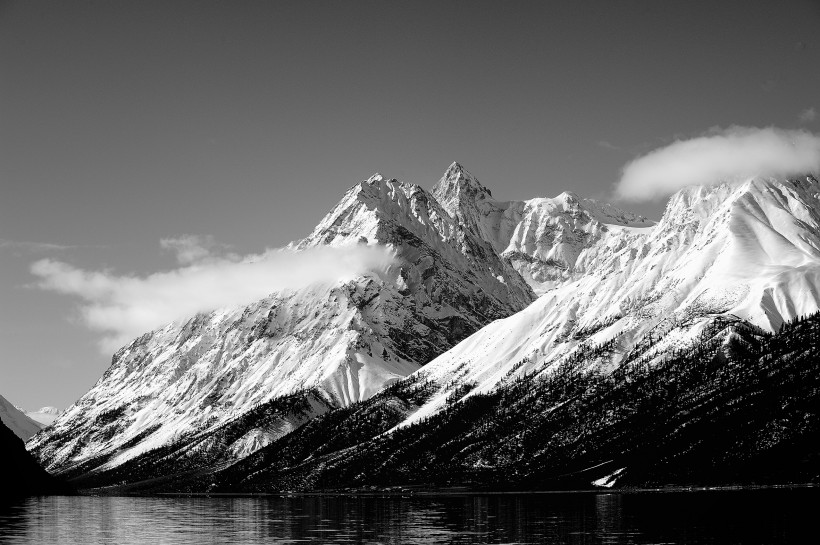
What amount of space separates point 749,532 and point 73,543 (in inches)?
4314

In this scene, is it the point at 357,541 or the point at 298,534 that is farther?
the point at 298,534

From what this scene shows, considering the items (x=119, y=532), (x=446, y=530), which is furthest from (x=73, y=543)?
(x=446, y=530)

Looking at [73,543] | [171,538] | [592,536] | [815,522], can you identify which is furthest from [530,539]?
[73,543]

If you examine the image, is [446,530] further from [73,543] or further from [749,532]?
[73,543]

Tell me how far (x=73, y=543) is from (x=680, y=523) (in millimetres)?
107246

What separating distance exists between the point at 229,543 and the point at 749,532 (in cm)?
8412

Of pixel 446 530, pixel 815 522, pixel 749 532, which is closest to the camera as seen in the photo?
pixel 749 532

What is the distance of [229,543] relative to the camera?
545ft

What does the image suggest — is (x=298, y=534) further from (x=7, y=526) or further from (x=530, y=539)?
(x=7, y=526)

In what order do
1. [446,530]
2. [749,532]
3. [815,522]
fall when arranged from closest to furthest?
[749,532]
[815,522]
[446,530]

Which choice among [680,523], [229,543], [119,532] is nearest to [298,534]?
[229,543]

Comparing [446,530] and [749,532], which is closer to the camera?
[749,532]

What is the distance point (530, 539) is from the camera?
6506 inches

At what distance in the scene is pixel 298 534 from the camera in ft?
604
